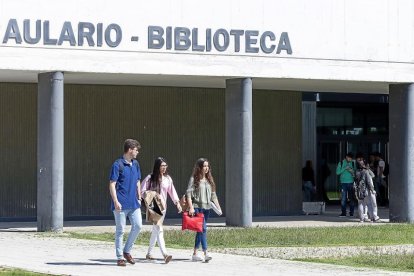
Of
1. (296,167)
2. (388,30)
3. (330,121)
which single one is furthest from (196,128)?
(330,121)

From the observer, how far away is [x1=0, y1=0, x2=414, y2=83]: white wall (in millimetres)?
→ 29156

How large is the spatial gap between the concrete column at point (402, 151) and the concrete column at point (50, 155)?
9.04 m

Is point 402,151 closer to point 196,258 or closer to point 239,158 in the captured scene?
point 239,158

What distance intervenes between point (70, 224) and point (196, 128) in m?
5.37

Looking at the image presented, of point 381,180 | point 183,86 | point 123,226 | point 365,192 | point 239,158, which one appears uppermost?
point 183,86

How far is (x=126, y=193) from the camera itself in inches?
813

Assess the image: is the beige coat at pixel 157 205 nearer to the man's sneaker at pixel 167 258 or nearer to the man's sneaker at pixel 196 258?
the man's sneaker at pixel 167 258

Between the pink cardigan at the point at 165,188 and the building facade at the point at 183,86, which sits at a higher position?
the building facade at the point at 183,86

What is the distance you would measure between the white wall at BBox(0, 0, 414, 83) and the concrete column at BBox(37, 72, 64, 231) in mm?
593

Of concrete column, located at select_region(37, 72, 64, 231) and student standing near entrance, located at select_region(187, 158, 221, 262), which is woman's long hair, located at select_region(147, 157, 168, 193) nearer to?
student standing near entrance, located at select_region(187, 158, 221, 262)

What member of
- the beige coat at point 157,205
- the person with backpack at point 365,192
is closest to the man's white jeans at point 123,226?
the beige coat at point 157,205

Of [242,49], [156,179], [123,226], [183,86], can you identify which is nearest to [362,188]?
[242,49]

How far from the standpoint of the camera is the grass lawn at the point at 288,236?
1019 inches

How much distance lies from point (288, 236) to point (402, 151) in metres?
7.10
